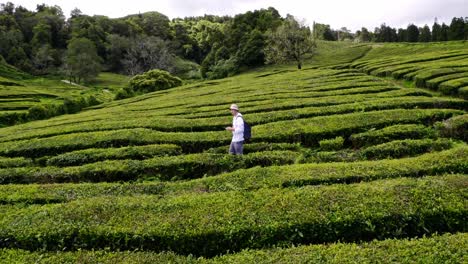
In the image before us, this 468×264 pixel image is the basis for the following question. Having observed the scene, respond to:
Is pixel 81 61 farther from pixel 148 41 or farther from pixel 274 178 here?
pixel 274 178

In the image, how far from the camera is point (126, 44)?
118 metres

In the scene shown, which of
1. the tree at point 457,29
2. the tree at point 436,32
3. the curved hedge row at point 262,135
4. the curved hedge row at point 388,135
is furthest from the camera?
the tree at point 436,32

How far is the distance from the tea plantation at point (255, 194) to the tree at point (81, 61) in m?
77.5

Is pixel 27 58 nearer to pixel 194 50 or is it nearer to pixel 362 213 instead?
pixel 194 50

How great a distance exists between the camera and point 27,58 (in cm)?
10312

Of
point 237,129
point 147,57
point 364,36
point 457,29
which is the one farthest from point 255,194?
point 364,36

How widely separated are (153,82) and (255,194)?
55.9m

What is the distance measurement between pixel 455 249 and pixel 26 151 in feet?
64.8

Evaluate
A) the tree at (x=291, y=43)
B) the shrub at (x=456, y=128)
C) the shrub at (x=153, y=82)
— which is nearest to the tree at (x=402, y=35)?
the tree at (x=291, y=43)

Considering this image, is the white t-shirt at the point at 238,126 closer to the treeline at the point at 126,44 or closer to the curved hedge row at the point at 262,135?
the curved hedge row at the point at 262,135

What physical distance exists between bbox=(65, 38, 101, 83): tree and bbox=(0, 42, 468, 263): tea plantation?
77526 mm

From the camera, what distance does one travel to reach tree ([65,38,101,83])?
92.5m

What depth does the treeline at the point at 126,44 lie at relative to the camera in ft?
286

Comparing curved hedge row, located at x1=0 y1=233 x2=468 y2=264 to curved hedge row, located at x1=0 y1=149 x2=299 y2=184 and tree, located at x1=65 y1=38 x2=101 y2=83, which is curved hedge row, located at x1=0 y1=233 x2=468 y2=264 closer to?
curved hedge row, located at x1=0 y1=149 x2=299 y2=184
